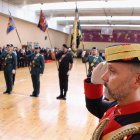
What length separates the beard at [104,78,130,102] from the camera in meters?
0.94

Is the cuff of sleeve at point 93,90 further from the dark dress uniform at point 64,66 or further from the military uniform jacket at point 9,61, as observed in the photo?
the military uniform jacket at point 9,61

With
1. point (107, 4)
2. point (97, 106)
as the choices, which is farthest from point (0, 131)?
point (107, 4)

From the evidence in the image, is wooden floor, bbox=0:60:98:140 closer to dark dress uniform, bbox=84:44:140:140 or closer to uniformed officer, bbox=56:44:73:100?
uniformed officer, bbox=56:44:73:100

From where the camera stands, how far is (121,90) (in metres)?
0.94

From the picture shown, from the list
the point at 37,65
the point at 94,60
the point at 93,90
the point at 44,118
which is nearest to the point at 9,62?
the point at 37,65

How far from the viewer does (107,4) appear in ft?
42.2

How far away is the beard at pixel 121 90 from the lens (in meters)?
0.94

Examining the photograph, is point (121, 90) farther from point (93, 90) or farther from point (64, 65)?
point (64, 65)

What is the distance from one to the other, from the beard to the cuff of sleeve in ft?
1.01

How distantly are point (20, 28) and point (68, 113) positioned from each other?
1141 centimetres

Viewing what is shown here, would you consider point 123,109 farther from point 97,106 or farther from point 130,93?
point 97,106

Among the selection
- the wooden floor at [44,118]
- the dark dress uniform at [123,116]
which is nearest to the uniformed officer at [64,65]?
the wooden floor at [44,118]

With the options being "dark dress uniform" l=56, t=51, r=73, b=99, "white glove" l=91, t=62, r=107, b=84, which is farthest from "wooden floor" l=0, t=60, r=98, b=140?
"white glove" l=91, t=62, r=107, b=84

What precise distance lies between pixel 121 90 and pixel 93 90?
0.36 meters
